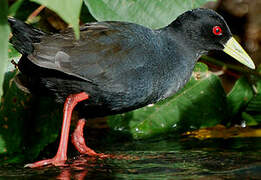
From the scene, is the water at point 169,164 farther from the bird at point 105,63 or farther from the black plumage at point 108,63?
the black plumage at point 108,63

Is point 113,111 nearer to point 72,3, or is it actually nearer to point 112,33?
point 112,33

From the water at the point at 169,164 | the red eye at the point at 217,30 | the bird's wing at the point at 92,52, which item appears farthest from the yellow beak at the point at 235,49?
Result: the bird's wing at the point at 92,52

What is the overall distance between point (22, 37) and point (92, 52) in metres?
0.43

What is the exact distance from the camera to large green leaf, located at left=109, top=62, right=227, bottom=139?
13.9 ft

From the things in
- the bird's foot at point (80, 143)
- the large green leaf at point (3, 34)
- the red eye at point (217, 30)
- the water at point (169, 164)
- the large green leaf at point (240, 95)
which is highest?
the red eye at point (217, 30)

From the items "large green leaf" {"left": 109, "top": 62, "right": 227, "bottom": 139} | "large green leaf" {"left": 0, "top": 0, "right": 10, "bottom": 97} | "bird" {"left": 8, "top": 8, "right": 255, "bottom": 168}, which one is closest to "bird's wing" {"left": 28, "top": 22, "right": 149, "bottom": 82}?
"bird" {"left": 8, "top": 8, "right": 255, "bottom": 168}

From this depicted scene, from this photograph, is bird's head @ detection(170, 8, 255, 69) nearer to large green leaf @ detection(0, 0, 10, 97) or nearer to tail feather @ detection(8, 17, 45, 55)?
tail feather @ detection(8, 17, 45, 55)

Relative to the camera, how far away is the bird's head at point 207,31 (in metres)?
3.56

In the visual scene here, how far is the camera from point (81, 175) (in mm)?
2613

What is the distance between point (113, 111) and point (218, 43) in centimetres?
99

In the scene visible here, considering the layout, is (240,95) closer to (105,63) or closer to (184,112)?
(184,112)

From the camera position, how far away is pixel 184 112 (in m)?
4.31

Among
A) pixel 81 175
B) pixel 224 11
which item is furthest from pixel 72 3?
pixel 224 11

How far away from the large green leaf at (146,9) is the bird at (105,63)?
0.09 meters
